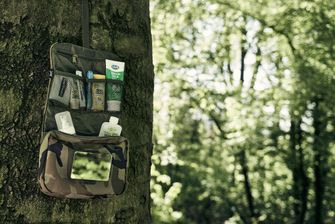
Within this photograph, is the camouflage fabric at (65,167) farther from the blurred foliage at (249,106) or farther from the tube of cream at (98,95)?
the blurred foliage at (249,106)

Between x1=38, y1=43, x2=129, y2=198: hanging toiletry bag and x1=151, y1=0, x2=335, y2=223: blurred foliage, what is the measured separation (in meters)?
7.55

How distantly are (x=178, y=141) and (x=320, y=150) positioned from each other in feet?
19.0

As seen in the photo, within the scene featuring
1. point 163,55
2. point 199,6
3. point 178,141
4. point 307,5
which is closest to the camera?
point 307,5

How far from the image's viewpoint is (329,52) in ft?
37.6

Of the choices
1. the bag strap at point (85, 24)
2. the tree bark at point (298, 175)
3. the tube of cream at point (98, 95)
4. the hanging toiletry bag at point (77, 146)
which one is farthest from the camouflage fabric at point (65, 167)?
the tree bark at point (298, 175)

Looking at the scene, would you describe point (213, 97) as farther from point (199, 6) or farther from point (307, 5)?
point (307, 5)

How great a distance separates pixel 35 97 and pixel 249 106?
504 inches

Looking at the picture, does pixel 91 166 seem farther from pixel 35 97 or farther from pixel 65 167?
pixel 35 97

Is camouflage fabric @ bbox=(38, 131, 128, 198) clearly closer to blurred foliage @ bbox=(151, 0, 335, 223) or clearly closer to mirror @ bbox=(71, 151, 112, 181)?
mirror @ bbox=(71, 151, 112, 181)

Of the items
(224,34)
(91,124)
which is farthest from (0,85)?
(224,34)

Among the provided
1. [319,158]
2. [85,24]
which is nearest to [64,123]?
[85,24]

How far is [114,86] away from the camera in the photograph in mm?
1933

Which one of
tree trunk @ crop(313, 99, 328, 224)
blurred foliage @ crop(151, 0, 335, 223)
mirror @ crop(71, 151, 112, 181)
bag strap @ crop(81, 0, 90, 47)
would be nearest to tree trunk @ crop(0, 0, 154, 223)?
bag strap @ crop(81, 0, 90, 47)

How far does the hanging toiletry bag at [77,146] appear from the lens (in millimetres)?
1710
